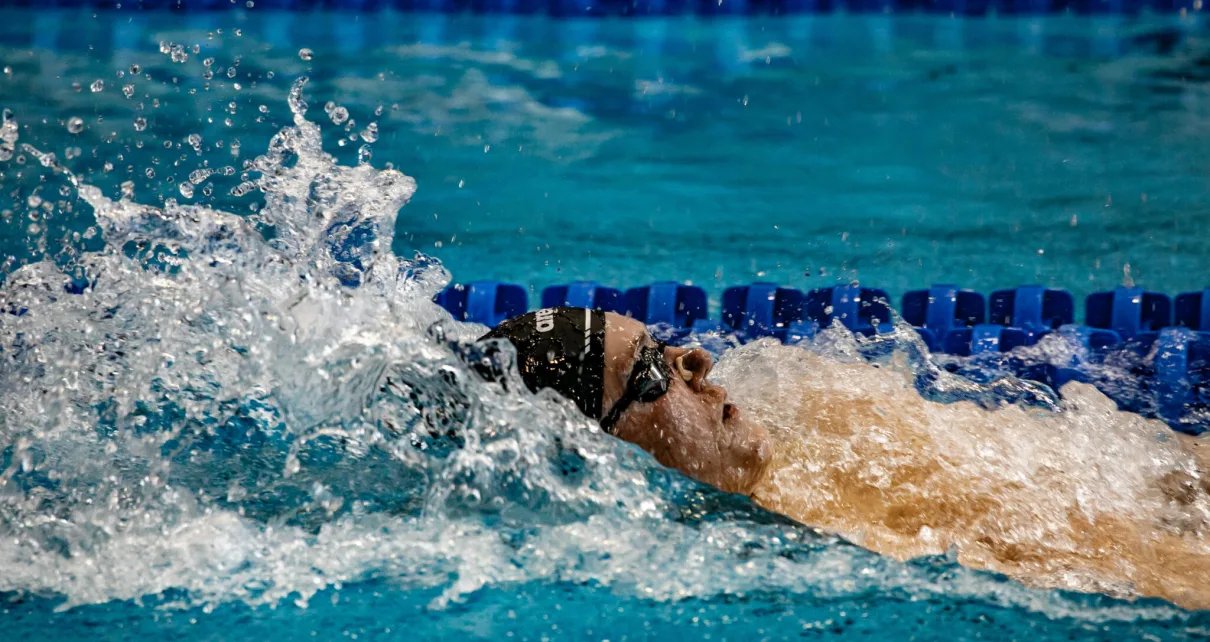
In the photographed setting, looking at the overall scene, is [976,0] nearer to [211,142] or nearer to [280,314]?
[211,142]

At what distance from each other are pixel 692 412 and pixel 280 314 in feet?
2.23

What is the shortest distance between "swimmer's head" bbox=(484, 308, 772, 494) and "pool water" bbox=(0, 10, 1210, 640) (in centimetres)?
9

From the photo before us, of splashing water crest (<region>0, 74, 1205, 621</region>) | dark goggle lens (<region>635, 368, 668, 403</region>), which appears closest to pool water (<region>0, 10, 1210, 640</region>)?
splashing water crest (<region>0, 74, 1205, 621</region>)

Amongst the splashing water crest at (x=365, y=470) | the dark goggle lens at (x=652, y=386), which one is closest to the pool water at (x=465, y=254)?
the splashing water crest at (x=365, y=470)

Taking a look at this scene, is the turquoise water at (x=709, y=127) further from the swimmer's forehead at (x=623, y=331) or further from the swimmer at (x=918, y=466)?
the swimmer's forehead at (x=623, y=331)

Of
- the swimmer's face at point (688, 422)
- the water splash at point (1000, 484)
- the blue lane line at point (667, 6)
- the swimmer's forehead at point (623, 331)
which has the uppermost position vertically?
the blue lane line at point (667, 6)

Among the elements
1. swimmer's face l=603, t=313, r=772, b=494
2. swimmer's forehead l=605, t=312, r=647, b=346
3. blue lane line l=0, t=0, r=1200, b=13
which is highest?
blue lane line l=0, t=0, r=1200, b=13

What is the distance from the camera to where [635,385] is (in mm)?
1561

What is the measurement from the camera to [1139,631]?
4.10ft

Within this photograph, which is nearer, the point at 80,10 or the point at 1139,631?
the point at 1139,631

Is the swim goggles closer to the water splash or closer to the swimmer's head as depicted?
the swimmer's head

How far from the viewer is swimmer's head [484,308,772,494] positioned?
1555 mm

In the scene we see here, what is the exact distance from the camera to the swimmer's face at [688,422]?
157cm

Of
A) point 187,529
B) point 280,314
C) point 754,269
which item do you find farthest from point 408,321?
point 754,269
